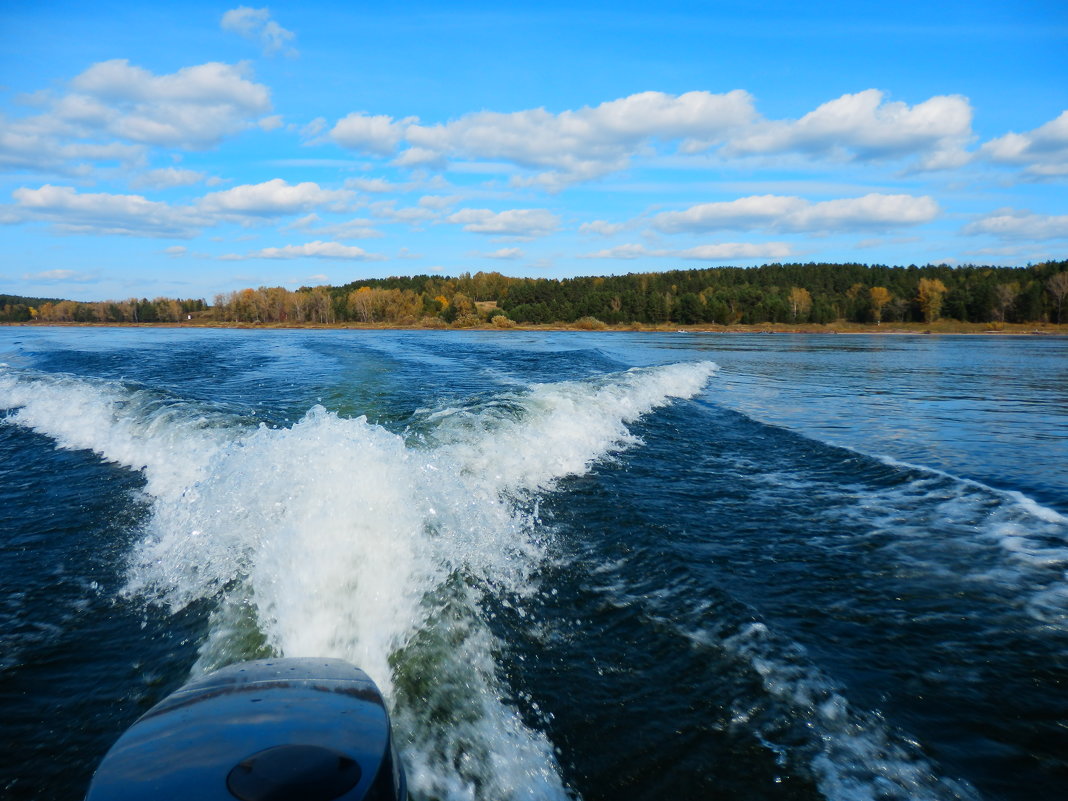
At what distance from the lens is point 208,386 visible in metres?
18.0

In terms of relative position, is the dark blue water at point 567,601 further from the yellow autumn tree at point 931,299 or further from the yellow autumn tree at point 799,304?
the yellow autumn tree at point 799,304

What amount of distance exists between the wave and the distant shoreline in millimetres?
92182

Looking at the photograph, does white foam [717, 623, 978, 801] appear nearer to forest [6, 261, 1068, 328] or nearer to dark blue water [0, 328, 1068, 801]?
dark blue water [0, 328, 1068, 801]

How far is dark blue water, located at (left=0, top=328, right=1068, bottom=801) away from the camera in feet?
11.4

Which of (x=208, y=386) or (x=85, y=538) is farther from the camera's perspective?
(x=208, y=386)

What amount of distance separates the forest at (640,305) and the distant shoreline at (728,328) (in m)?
3.27

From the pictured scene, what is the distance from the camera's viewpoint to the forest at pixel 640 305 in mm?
109812

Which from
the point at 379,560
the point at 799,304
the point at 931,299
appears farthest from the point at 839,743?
the point at 799,304

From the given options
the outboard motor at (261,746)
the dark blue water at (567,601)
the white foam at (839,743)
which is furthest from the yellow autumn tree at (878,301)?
the outboard motor at (261,746)

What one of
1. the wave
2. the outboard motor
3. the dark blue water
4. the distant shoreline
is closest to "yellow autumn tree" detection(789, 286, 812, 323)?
the distant shoreline

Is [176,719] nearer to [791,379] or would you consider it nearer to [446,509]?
[446,509]

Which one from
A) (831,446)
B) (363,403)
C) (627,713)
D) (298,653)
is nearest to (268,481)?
(298,653)

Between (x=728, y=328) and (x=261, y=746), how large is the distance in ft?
408

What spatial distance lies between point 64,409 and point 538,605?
13416mm
